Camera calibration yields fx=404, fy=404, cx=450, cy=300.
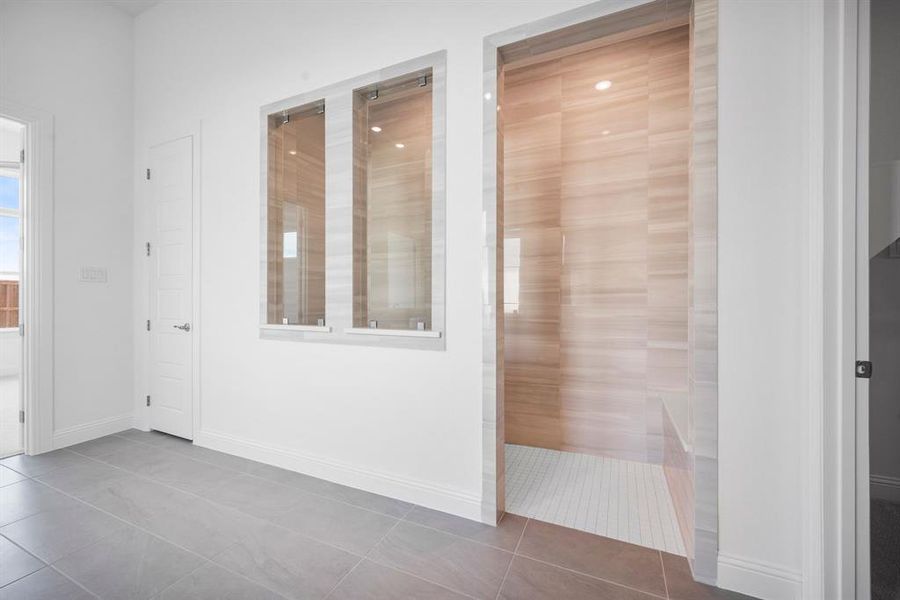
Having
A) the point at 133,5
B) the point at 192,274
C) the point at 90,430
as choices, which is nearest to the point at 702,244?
the point at 192,274

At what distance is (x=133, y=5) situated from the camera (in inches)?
131

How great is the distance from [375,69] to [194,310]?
2186mm

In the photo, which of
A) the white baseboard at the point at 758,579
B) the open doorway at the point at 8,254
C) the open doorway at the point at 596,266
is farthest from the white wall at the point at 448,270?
the open doorway at the point at 8,254

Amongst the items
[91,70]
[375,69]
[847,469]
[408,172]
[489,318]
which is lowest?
[847,469]

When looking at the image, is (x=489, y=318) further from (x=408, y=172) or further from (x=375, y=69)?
(x=375, y=69)

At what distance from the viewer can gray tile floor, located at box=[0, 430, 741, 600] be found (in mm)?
1555

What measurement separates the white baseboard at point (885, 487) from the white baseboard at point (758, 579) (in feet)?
1.45

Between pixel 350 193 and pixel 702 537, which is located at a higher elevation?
pixel 350 193

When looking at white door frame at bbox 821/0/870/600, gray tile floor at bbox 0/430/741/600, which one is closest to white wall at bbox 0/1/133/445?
gray tile floor at bbox 0/430/741/600

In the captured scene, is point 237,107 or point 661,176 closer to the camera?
point 661,176

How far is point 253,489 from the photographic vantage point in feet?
7.71

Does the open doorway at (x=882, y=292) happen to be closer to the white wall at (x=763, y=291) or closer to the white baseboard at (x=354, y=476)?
the white wall at (x=763, y=291)

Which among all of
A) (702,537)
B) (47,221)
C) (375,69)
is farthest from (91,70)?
(702,537)

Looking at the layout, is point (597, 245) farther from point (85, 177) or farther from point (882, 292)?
point (85, 177)
